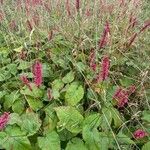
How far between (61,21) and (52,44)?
1.39ft

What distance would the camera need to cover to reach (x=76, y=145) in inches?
77.0

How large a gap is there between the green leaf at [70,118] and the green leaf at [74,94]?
90 millimetres

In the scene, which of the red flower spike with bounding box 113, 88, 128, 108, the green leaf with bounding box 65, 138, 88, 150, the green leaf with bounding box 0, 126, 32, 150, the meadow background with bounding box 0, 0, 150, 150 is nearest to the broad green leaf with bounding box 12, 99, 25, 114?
the meadow background with bounding box 0, 0, 150, 150

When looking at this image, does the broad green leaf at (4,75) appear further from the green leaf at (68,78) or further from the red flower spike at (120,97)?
the red flower spike at (120,97)

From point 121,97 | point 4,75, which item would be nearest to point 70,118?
point 121,97

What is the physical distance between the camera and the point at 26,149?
189 centimetres

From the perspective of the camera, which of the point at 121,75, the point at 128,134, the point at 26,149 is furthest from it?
the point at 121,75

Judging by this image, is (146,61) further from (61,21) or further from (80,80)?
(61,21)

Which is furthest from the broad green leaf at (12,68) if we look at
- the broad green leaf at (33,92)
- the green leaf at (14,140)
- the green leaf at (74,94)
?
the green leaf at (14,140)

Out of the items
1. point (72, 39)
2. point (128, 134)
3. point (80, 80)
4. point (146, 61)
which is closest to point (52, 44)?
point (72, 39)

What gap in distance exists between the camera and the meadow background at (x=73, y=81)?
1.97 metres

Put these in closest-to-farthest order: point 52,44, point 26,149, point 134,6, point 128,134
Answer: point 26,149, point 128,134, point 52,44, point 134,6

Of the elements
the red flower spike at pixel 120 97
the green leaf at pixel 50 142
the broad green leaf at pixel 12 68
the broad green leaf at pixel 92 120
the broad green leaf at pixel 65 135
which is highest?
the red flower spike at pixel 120 97

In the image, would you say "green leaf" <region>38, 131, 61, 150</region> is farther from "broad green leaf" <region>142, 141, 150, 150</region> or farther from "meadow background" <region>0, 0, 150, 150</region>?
"broad green leaf" <region>142, 141, 150, 150</region>
